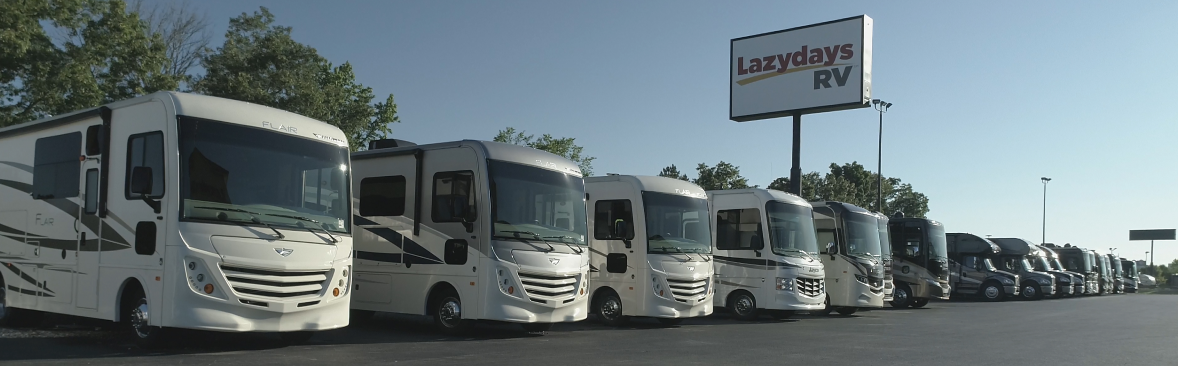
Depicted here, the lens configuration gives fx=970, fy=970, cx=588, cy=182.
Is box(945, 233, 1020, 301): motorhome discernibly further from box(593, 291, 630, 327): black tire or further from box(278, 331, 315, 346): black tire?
box(278, 331, 315, 346): black tire

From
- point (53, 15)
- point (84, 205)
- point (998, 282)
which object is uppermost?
point (53, 15)

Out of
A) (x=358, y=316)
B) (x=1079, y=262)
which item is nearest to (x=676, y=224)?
(x=358, y=316)

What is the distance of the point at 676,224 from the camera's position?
685 inches

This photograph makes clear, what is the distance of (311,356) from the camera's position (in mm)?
10555

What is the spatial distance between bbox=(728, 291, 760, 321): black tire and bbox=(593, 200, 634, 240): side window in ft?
13.5

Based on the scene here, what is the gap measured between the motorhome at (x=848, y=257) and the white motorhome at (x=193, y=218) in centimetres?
1393

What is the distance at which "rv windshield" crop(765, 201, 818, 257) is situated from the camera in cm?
1967

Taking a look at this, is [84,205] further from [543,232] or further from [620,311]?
[620,311]

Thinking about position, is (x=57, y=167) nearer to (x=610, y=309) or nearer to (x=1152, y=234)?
(x=610, y=309)

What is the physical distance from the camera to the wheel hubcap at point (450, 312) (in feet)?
45.4

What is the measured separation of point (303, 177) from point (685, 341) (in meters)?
6.10

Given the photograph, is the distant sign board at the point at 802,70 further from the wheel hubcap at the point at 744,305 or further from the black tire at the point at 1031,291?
the black tire at the point at 1031,291

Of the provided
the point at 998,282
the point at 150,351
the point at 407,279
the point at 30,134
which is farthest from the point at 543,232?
the point at 998,282

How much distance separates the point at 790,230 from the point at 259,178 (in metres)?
12.2
